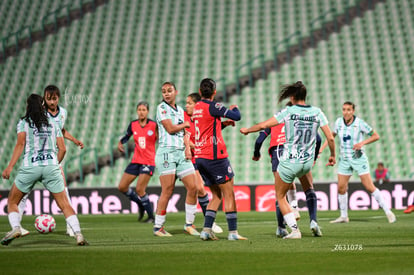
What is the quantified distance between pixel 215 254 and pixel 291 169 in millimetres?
2119

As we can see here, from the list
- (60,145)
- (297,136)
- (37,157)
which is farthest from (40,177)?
(297,136)

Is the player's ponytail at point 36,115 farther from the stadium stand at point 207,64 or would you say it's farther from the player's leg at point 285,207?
the stadium stand at point 207,64

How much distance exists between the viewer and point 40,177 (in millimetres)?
8562

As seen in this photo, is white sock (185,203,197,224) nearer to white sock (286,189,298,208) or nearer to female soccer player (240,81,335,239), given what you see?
white sock (286,189,298,208)

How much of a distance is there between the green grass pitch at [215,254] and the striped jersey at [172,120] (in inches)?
53.4

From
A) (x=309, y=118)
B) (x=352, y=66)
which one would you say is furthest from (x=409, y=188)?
(x=309, y=118)

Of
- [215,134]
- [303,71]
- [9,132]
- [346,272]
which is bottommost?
[346,272]

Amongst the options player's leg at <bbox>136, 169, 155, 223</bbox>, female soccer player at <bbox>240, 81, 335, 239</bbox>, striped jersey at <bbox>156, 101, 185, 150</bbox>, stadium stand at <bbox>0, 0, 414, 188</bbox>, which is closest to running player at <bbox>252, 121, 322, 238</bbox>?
female soccer player at <bbox>240, 81, 335, 239</bbox>

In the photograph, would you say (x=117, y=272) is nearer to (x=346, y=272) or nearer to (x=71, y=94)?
(x=346, y=272)

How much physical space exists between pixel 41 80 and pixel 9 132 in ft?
8.83

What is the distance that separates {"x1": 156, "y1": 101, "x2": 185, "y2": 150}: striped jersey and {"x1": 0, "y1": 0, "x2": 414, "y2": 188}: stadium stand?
462 inches

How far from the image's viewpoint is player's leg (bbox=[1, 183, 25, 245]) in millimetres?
8633

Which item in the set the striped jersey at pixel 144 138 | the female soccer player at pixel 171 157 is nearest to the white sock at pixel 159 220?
the female soccer player at pixel 171 157

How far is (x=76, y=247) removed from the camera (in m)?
8.56
